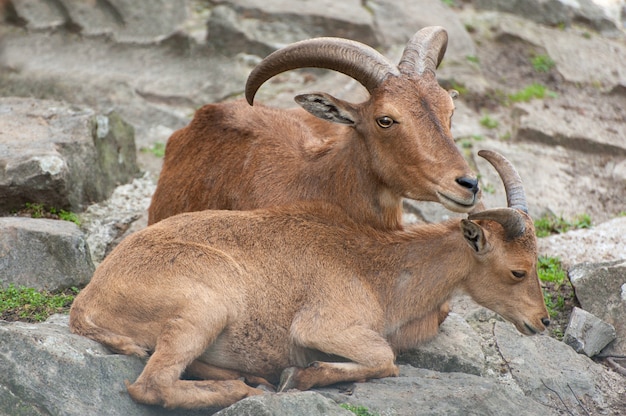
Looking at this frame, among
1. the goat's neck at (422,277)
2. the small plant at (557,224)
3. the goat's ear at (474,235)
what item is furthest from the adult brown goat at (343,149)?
the small plant at (557,224)

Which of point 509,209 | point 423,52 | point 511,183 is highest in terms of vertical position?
point 423,52

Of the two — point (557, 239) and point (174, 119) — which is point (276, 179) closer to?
point (557, 239)

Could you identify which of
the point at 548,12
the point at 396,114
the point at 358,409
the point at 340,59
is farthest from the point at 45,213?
the point at 548,12

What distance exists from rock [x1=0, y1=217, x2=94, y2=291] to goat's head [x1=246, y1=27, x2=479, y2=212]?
91.9 inches

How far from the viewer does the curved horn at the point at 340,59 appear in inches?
309

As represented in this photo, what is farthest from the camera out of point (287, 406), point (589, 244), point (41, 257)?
point (589, 244)

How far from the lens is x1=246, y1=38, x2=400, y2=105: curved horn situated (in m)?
7.86

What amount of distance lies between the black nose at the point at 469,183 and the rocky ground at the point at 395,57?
4.96ft

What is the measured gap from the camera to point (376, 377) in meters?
6.99

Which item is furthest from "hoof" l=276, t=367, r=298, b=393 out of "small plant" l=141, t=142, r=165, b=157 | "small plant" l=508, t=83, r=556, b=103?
"small plant" l=508, t=83, r=556, b=103

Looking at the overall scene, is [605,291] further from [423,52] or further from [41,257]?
[41,257]

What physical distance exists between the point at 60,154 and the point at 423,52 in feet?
14.2

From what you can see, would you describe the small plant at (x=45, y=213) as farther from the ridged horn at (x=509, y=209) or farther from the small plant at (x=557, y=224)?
the small plant at (x=557, y=224)

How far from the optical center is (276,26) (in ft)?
47.6
